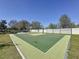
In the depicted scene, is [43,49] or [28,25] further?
[28,25]

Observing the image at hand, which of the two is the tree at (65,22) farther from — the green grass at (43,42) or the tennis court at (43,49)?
the tennis court at (43,49)

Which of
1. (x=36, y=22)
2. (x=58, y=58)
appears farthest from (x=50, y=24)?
(x=58, y=58)

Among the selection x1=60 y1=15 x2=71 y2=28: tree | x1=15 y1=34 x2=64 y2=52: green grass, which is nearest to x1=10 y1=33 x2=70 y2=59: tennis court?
x1=15 y1=34 x2=64 y2=52: green grass

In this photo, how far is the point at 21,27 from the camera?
276 feet

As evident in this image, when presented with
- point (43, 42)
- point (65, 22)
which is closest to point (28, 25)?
point (65, 22)

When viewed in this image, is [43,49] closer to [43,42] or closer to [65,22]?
[43,42]

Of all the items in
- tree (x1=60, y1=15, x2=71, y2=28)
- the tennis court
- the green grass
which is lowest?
the green grass

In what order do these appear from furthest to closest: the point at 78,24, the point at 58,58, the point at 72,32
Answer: the point at 78,24, the point at 72,32, the point at 58,58

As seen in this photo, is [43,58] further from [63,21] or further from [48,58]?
[63,21]

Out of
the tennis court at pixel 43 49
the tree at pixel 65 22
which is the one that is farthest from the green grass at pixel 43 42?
the tree at pixel 65 22

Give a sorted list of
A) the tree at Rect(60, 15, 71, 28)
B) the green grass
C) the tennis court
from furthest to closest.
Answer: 1. the tree at Rect(60, 15, 71, 28)
2. the green grass
3. the tennis court

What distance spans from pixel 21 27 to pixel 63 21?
31.3 metres

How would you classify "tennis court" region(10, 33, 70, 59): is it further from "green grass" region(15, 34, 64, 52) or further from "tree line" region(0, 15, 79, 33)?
"tree line" region(0, 15, 79, 33)

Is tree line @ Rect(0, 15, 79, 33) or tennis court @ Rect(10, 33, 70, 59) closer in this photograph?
tennis court @ Rect(10, 33, 70, 59)
